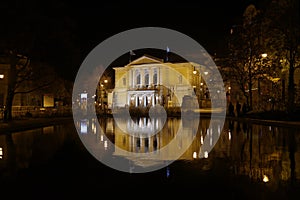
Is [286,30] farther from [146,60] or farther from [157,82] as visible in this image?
[146,60]

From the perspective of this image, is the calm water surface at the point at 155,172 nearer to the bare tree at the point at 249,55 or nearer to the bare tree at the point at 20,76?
the bare tree at the point at 20,76

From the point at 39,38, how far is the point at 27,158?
18.7 meters

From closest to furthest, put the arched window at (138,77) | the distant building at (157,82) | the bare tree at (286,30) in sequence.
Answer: the bare tree at (286,30)
the distant building at (157,82)
the arched window at (138,77)

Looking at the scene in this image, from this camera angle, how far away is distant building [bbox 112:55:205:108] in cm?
8088

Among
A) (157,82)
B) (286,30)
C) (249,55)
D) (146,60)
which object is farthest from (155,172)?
(146,60)

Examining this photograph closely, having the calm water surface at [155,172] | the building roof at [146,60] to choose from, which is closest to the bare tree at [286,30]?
the calm water surface at [155,172]

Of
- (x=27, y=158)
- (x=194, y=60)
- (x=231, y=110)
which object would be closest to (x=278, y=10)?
(x=231, y=110)

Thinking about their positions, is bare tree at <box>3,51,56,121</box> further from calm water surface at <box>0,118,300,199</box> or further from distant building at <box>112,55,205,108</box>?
distant building at <box>112,55,205,108</box>

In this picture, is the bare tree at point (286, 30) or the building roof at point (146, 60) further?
the building roof at point (146, 60)

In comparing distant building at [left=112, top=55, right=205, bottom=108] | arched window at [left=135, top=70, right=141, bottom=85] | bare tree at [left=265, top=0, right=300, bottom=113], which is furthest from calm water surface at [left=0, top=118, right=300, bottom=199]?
arched window at [left=135, top=70, right=141, bottom=85]

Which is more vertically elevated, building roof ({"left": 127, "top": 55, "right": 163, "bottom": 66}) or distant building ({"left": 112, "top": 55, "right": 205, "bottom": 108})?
building roof ({"left": 127, "top": 55, "right": 163, "bottom": 66})

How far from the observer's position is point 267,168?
30.8 feet

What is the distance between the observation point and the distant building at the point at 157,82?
265 feet

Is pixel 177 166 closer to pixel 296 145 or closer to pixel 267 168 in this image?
pixel 267 168
